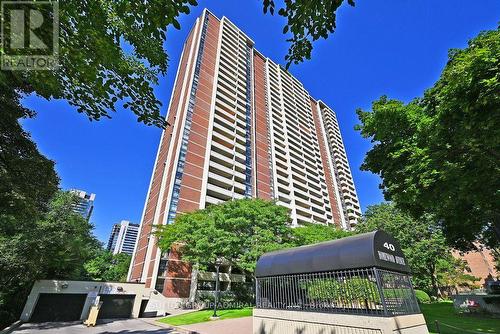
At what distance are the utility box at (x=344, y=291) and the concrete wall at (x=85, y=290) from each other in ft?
57.9

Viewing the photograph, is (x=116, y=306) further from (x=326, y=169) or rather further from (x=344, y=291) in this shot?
(x=326, y=169)

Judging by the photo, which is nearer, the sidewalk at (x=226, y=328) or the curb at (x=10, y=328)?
the sidewalk at (x=226, y=328)

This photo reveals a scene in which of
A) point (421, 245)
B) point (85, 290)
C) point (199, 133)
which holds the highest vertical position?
point (199, 133)

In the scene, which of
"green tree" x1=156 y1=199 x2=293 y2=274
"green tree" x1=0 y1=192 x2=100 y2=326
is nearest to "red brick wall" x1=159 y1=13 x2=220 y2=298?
"green tree" x1=156 y1=199 x2=293 y2=274

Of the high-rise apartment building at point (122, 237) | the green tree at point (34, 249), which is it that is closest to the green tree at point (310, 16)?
the green tree at point (34, 249)

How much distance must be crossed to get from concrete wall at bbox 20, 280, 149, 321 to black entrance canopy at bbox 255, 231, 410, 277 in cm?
1892

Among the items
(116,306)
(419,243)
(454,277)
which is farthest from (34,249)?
(454,277)

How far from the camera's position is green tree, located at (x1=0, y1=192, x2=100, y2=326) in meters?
18.5

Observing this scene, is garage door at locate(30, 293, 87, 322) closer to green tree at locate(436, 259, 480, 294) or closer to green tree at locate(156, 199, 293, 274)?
green tree at locate(156, 199, 293, 274)

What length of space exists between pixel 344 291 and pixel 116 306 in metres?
23.1

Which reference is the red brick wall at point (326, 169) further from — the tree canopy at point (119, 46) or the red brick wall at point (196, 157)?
the tree canopy at point (119, 46)

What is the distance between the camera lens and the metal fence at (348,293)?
873 cm

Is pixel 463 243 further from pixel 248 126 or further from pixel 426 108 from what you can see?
pixel 248 126

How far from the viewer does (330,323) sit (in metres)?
9.37
